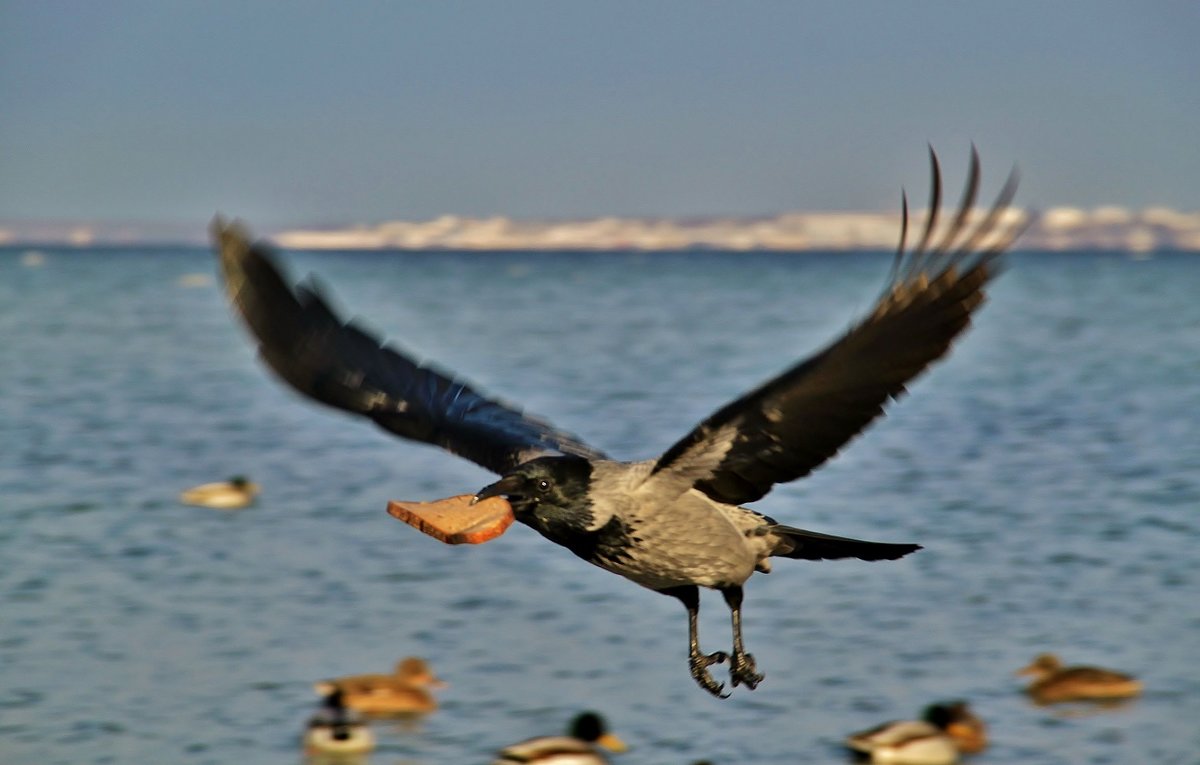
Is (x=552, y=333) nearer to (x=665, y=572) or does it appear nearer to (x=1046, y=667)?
(x=1046, y=667)

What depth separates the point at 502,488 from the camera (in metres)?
6.88

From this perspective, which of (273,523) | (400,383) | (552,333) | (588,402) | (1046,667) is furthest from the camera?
(552,333)

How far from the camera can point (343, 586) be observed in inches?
799

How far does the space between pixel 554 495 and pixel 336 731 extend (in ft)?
28.6

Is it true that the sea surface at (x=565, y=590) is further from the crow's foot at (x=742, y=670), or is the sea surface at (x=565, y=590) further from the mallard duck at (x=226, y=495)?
the crow's foot at (x=742, y=670)

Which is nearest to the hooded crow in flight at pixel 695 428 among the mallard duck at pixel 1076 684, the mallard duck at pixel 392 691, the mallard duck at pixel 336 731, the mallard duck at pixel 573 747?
the mallard duck at pixel 573 747

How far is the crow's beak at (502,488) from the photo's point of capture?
685 cm

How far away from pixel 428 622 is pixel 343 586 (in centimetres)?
165

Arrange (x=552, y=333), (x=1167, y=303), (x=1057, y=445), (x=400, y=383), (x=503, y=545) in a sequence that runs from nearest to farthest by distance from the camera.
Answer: (x=400, y=383), (x=503, y=545), (x=1057, y=445), (x=552, y=333), (x=1167, y=303)

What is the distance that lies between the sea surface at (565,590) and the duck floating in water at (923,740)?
0.67 m

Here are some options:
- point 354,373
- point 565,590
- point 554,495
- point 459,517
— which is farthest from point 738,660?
point 565,590

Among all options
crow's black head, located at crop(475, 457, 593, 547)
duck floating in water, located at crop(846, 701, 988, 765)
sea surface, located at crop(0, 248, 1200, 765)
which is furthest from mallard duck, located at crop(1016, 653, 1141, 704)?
crow's black head, located at crop(475, 457, 593, 547)

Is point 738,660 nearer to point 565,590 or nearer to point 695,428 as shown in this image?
point 695,428

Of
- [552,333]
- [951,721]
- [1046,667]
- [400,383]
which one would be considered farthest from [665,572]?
[552,333]
